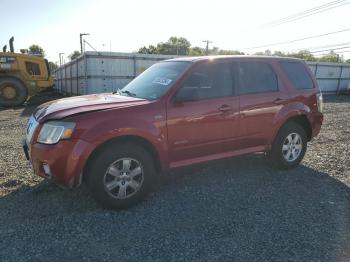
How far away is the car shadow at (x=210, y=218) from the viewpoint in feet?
10.8

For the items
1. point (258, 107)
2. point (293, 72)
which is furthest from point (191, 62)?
point (293, 72)

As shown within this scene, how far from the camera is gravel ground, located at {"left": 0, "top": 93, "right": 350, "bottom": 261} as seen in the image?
3.21m

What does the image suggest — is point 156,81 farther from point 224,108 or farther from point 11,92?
point 11,92

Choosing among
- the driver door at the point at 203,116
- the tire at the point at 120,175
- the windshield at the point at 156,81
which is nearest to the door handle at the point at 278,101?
the driver door at the point at 203,116

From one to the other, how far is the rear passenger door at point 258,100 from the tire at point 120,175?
163 centimetres

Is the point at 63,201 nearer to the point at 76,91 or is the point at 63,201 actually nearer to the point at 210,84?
the point at 210,84

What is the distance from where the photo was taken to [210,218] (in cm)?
388

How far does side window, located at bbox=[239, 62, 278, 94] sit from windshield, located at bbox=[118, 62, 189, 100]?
0.95 m

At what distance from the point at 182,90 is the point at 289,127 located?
214cm

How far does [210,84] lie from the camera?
4652 millimetres

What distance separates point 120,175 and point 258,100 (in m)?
2.39

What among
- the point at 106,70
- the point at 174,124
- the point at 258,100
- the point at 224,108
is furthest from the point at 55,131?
the point at 106,70

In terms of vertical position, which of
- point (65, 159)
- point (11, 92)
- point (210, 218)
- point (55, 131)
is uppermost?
point (11, 92)

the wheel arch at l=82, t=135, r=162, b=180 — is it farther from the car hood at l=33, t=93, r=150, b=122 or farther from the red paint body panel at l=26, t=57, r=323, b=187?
the car hood at l=33, t=93, r=150, b=122
